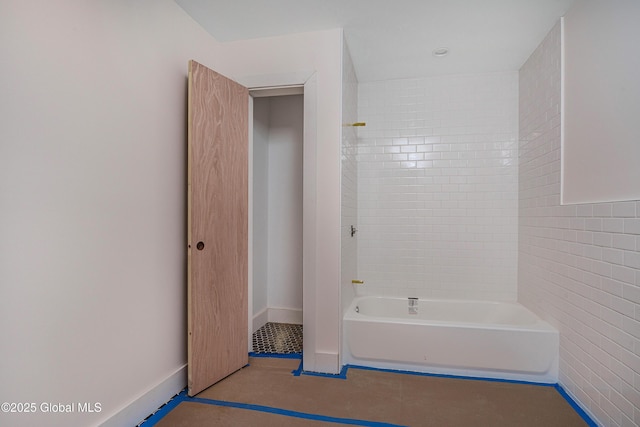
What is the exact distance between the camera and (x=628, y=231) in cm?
157

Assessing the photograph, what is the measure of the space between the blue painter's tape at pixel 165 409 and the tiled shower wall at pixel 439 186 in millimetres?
1850

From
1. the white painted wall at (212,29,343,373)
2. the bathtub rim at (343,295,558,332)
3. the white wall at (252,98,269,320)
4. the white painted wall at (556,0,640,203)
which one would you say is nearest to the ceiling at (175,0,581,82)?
the white painted wall at (212,29,343,373)

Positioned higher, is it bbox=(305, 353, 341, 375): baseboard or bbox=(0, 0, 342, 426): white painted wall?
bbox=(0, 0, 342, 426): white painted wall

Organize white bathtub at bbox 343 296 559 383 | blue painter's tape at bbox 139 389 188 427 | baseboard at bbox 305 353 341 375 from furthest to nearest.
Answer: baseboard at bbox 305 353 341 375 → white bathtub at bbox 343 296 559 383 → blue painter's tape at bbox 139 389 188 427

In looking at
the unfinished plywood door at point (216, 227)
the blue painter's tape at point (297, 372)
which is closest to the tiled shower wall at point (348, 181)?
the blue painter's tape at point (297, 372)

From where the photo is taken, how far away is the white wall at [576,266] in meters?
1.58

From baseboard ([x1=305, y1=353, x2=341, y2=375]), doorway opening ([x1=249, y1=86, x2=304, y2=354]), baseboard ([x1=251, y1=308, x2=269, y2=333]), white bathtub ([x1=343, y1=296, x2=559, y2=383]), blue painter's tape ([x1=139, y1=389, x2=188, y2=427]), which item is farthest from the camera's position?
doorway opening ([x1=249, y1=86, x2=304, y2=354])

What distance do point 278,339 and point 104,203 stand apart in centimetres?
195

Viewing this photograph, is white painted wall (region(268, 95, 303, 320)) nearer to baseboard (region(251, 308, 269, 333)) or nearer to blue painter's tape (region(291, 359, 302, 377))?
baseboard (region(251, 308, 269, 333))

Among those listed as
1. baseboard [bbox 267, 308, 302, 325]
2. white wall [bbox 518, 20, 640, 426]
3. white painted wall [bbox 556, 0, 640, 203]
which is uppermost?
white painted wall [bbox 556, 0, 640, 203]

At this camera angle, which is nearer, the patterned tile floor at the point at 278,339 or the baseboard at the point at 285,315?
the patterned tile floor at the point at 278,339

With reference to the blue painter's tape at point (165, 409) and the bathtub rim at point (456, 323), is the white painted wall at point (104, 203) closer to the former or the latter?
the blue painter's tape at point (165, 409)

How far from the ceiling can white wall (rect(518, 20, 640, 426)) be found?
0.78ft

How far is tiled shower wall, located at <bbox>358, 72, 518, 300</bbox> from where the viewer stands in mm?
2996
